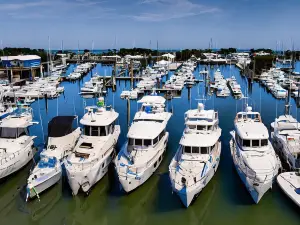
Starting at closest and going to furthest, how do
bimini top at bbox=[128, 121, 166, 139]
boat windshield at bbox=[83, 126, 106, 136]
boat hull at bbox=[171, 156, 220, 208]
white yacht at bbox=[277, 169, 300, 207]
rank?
boat hull at bbox=[171, 156, 220, 208], white yacht at bbox=[277, 169, 300, 207], bimini top at bbox=[128, 121, 166, 139], boat windshield at bbox=[83, 126, 106, 136]

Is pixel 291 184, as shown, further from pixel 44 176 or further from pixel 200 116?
pixel 44 176

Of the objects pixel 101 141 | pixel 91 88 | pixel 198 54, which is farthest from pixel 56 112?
pixel 198 54

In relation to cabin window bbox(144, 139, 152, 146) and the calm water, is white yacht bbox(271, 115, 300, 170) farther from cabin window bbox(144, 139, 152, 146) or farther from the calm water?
cabin window bbox(144, 139, 152, 146)

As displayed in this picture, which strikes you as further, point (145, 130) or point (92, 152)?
point (145, 130)

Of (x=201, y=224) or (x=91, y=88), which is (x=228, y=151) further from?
(x=91, y=88)

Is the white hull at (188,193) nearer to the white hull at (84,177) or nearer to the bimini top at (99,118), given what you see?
the white hull at (84,177)

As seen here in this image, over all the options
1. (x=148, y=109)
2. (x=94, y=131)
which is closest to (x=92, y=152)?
(x=94, y=131)

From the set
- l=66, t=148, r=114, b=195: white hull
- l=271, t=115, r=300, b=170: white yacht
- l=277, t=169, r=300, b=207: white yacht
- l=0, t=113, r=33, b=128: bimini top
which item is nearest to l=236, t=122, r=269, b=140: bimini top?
l=271, t=115, r=300, b=170: white yacht
